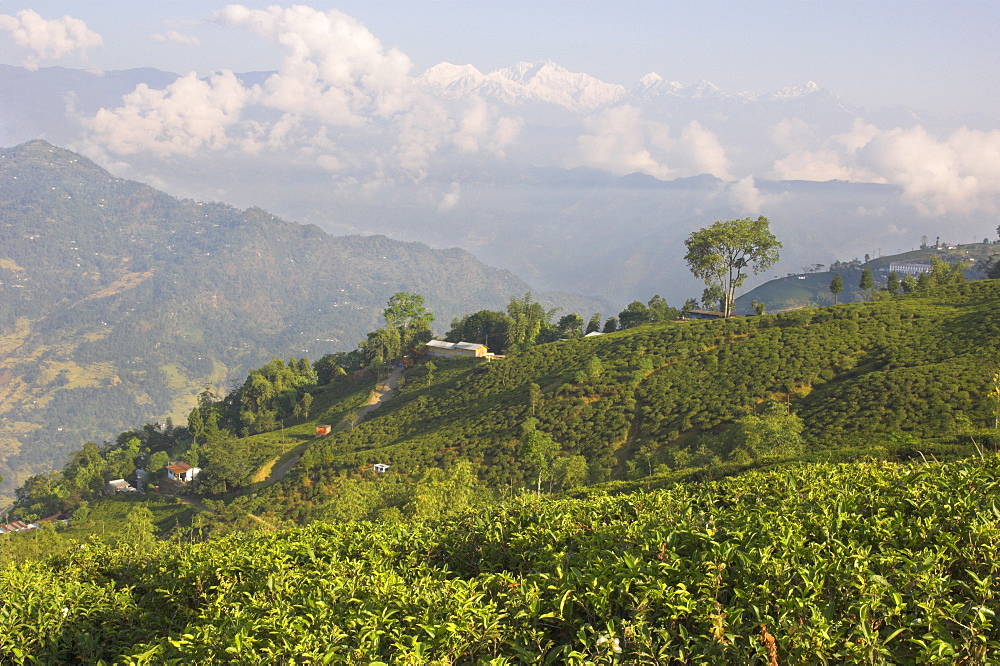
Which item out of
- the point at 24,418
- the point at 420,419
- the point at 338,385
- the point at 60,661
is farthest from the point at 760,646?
the point at 24,418

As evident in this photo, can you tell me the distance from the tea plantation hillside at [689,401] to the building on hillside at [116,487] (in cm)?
2563

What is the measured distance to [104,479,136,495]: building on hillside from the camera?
56.5m

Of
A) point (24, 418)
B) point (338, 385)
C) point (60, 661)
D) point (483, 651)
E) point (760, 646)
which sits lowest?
point (24, 418)

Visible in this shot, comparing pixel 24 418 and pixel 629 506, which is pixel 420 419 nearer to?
pixel 629 506

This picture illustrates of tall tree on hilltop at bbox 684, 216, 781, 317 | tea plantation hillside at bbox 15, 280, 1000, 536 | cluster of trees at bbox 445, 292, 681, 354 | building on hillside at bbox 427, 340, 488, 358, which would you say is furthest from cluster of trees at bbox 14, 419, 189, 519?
tall tree on hilltop at bbox 684, 216, 781, 317

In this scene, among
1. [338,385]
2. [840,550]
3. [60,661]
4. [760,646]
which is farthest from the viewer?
[338,385]

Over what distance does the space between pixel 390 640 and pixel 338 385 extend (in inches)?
2388

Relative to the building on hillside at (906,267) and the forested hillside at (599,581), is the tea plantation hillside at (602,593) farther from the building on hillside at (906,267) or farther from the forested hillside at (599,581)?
the building on hillside at (906,267)

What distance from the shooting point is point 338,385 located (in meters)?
63.7

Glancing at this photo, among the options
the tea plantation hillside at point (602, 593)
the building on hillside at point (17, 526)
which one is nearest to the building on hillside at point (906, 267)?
the building on hillside at point (17, 526)

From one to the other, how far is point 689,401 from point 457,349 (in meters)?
30.0

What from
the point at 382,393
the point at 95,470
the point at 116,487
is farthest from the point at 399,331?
the point at 95,470

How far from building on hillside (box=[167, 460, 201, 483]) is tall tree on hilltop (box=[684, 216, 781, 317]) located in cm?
4130

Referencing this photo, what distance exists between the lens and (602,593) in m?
5.32
